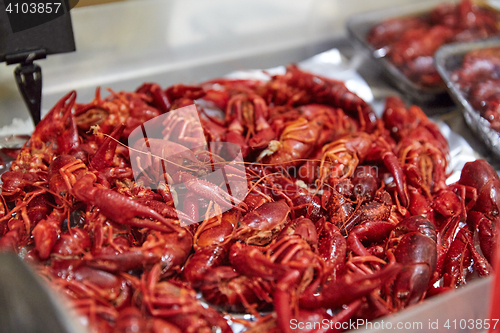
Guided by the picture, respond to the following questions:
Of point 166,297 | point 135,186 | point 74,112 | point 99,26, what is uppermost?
point 99,26

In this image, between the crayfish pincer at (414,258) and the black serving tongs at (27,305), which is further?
the crayfish pincer at (414,258)

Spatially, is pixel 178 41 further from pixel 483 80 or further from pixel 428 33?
pixel 483 80

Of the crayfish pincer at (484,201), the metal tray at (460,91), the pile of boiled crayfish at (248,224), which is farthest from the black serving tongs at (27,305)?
the metal tray at (460,91)

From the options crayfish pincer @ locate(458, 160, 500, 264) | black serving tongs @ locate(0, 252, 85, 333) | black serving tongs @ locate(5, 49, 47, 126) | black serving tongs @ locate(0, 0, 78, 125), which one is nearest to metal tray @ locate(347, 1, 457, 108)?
crayfish pincer @ locate(458, 160, 500, 264)

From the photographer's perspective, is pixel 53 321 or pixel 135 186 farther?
pixel 135 186

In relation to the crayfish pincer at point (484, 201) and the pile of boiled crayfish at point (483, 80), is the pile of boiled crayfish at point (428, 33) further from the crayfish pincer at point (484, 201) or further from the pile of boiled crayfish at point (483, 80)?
the crayfish pincer at point (484, 201)

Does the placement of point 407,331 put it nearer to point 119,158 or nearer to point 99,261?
point 99,261

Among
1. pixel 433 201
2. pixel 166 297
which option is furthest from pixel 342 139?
pixel 166 297
